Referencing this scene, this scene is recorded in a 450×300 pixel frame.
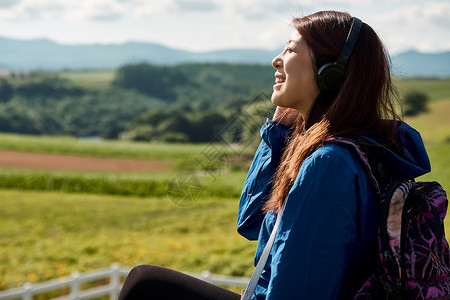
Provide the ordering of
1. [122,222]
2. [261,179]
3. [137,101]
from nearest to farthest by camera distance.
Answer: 1. [261,179]
2. [122,222]
3. [137,101]

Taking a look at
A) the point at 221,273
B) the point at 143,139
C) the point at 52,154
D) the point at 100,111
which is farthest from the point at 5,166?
the point at 100,111

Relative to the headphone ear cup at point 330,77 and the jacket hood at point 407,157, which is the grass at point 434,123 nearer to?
the jacket hood at point 407,157

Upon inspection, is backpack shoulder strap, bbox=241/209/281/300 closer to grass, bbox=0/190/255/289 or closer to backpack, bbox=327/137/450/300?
backpack, bbox=327/137/450/300

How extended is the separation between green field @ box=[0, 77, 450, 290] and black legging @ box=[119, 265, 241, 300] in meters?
0.69

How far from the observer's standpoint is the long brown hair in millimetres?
1360

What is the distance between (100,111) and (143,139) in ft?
46.6

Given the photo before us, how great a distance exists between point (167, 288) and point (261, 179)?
48cm

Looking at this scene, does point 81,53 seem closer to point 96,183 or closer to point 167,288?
point 96,183

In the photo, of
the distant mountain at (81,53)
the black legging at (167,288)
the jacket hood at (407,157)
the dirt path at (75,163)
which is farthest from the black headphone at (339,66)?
the distant mountain at (81,53)

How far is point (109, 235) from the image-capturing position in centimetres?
1002

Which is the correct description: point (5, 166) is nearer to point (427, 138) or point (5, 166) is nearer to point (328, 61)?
point (427, 138)

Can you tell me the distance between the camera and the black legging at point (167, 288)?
172 centimetres

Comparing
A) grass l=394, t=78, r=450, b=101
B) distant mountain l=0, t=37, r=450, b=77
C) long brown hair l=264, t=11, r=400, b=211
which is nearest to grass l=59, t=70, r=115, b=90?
grass l=394, t=78, r=450, b=101

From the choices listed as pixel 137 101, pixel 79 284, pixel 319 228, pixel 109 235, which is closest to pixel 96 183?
pixel 109 235
